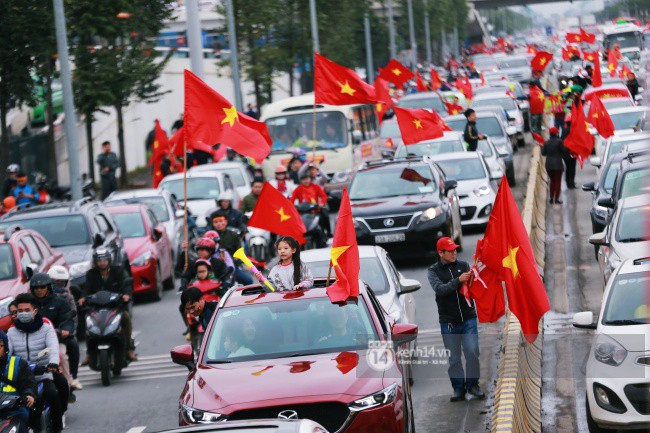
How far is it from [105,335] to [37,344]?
2955mm

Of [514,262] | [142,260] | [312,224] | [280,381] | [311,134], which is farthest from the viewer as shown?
[311,134]

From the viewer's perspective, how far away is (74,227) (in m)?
21.6

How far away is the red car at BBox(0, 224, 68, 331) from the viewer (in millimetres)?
17328

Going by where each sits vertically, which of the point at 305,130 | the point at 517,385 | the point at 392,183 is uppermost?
the point at 305,130

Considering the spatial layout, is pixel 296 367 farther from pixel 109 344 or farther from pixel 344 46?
pixel 344 46

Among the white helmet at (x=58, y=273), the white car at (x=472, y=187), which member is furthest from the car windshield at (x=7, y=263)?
the white car at (x=472, y=187)

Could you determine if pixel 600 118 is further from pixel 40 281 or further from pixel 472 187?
pixel 40 281

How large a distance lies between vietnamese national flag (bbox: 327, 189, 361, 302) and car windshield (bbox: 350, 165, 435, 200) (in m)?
11.4

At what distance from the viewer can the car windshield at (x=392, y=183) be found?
23.9m

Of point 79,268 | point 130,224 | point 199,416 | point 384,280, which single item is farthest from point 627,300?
point 130,224

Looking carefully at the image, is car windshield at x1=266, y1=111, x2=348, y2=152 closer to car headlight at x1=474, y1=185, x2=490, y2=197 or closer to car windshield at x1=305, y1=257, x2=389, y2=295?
car headlight at x1=474, y1=185, x2=490, y2=197

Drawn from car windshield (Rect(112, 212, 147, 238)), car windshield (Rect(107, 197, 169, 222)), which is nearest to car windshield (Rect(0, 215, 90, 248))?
car windshield (Rect(112, 212, 147, 238))

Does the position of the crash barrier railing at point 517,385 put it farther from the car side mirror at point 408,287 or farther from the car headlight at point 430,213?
the car headlight at point 430,213

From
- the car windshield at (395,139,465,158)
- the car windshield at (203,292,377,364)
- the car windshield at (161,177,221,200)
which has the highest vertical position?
the car windshield at (395,139,465,158)
